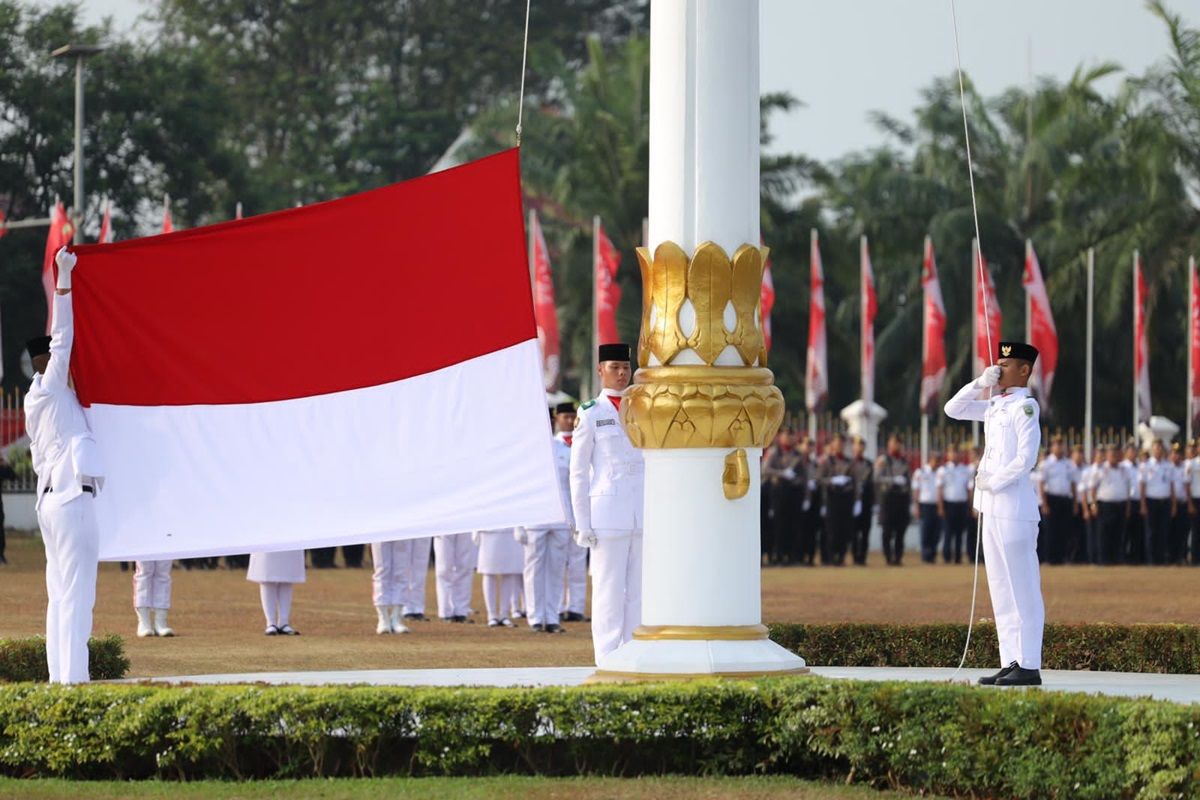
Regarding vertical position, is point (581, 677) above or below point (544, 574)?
below

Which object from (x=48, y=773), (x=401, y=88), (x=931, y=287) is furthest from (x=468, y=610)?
(x=401, y=88)

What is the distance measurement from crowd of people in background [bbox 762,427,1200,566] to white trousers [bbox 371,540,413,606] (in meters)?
13.4

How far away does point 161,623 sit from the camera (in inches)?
685

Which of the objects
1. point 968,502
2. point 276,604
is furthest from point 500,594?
point 968,502

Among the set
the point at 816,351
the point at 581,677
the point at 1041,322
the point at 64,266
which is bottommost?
the point at 581,677

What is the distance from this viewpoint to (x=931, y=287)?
3522 cm

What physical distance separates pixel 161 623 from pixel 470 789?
957 centimetres

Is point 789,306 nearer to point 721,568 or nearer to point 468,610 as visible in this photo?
point 468,610

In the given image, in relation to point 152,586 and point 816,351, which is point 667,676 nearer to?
point 152,586

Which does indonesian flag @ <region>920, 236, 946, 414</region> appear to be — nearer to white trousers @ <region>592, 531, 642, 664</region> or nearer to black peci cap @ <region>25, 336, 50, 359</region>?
white trousers @ <region>592, 531, 642, 664</region>

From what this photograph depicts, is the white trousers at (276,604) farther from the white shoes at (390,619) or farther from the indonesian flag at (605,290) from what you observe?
the indonesian flag at (605,290)

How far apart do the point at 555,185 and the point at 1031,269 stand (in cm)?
1272

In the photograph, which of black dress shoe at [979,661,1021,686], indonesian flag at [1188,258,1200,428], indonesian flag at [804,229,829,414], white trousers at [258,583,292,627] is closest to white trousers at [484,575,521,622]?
white trousers at [258,583,292,627]

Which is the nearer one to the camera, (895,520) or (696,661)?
(696,661)
